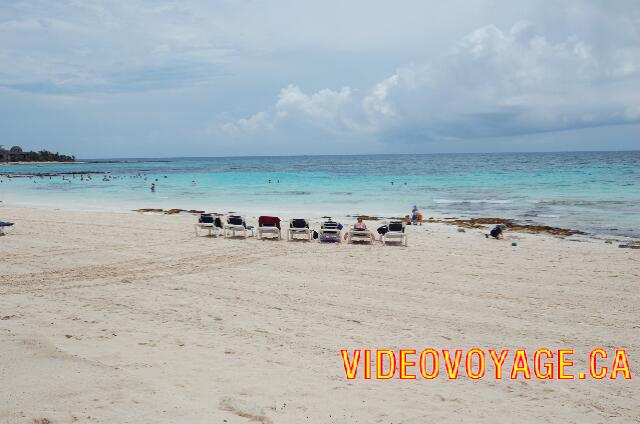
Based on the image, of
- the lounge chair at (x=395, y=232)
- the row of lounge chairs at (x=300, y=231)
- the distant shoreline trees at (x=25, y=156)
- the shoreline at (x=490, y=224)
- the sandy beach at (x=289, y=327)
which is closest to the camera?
the sandy beach at (x=289, y=327)

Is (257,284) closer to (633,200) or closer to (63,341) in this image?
(63,341)

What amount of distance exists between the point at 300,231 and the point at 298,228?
0.36 feet

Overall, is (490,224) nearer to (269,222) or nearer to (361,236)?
(361,236)

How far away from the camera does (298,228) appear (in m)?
14.8

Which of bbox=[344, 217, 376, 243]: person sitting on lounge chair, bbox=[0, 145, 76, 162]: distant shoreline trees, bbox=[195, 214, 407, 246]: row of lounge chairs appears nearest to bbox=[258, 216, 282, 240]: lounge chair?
bbox=[195, 214, 407, 246]: row of lounge chairs

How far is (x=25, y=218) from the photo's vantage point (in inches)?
797

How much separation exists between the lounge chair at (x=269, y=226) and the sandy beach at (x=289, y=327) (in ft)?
4.21

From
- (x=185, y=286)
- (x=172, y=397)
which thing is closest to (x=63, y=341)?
(x=172, y=397)

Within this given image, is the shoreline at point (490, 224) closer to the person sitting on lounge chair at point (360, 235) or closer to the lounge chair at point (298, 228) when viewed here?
the person sitting on lounge chair at point (360, 235)

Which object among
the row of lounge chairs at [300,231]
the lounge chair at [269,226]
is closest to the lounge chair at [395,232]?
the row of lounge chairs at [300,231]

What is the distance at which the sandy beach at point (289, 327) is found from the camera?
452cm

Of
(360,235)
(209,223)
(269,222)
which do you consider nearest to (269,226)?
(269,222)

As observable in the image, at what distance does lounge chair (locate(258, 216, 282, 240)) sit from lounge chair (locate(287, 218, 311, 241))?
370 mm

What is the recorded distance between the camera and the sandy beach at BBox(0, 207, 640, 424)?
14.8 ft
